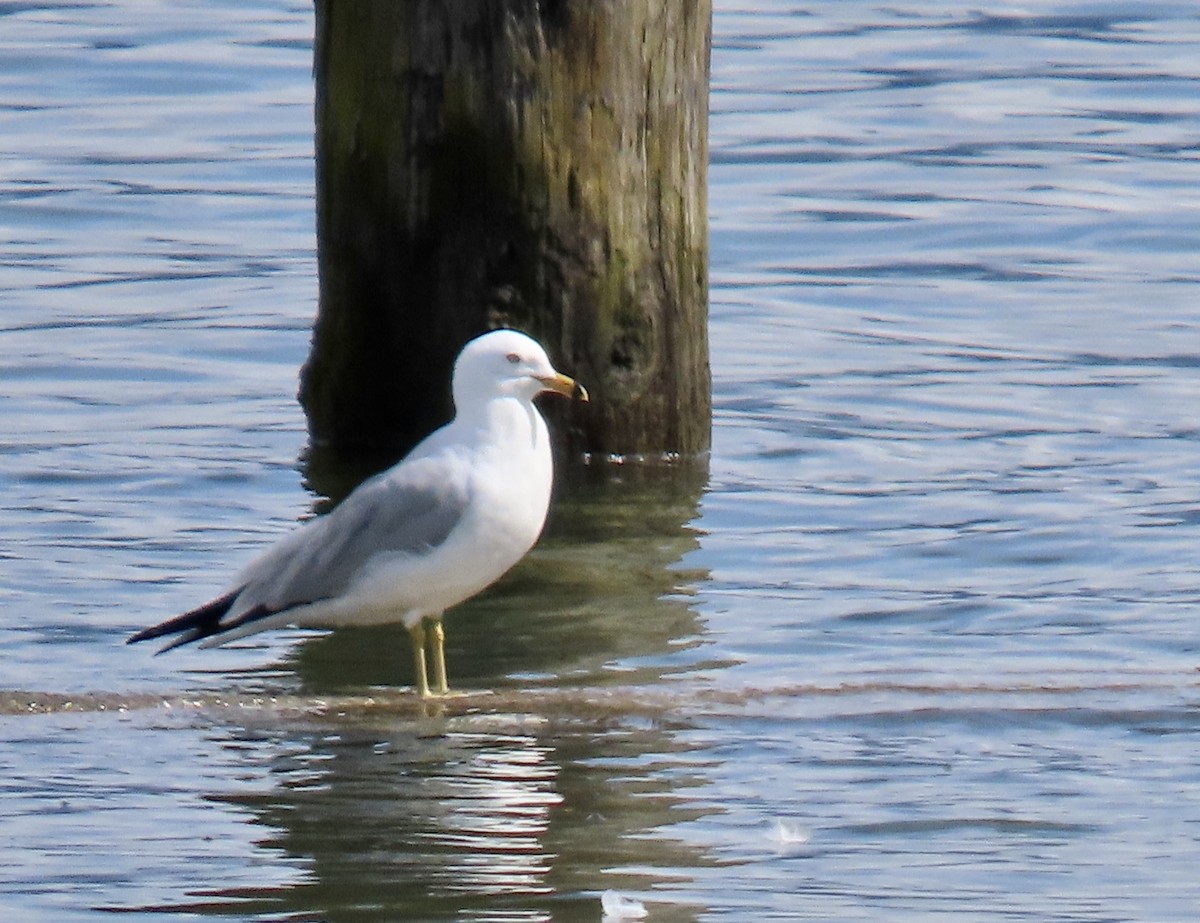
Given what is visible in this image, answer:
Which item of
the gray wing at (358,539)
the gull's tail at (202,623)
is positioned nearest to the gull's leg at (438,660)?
the gray wing at (358,539)

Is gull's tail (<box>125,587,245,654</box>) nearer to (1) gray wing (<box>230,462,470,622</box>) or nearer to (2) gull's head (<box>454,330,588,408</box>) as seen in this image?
(1) gray wing (<box>230,462,470,622</box>)

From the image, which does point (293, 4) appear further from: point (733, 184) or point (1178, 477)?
point (1178, 477)

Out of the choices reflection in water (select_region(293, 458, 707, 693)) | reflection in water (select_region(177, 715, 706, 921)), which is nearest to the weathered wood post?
reflection in water (select_region(293, 458, 707, 693))

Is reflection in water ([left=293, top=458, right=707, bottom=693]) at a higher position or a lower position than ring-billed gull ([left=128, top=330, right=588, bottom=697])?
lower

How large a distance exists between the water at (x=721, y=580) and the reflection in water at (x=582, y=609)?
2 centimetres

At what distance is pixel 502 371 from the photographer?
6312 mm

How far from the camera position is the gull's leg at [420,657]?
6.08 m

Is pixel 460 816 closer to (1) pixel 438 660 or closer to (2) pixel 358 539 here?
(1) pixel 438 660

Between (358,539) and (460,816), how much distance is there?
108cm

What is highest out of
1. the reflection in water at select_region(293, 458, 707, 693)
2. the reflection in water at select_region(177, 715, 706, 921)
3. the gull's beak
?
the gull's beak

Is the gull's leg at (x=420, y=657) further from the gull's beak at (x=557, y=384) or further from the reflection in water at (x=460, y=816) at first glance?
the gull's beak at (x=557, y=384)

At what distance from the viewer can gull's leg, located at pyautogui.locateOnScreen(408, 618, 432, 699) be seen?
608 centimetres

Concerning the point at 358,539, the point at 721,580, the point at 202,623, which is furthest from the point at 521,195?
the point at 202,623

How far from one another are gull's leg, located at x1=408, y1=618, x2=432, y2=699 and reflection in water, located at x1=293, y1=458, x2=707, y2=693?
22 centimetres
